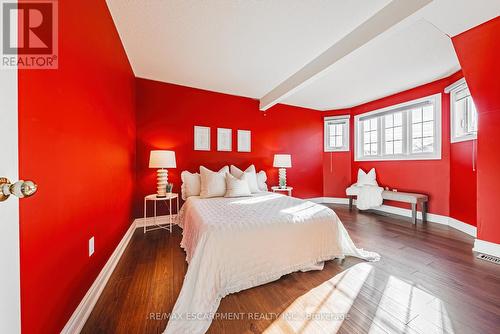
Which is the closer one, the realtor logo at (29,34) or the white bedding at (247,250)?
the realtor logo at (29,34)

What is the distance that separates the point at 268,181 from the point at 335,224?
7.86 ft

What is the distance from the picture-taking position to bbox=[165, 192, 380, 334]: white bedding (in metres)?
1.32

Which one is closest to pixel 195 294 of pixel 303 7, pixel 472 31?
pixel 303 7

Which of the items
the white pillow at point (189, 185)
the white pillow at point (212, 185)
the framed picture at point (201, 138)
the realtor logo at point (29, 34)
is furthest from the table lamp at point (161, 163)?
the realtor logo at point (29, 34)

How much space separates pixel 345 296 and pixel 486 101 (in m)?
2.68

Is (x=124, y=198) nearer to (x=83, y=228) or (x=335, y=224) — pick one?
(x=83, y=228)

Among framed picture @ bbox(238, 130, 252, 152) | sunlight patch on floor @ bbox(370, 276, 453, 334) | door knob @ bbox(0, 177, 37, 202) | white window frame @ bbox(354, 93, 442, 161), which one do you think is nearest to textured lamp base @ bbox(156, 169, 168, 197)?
framed picture @ bbox(238, 130, 252, 152)

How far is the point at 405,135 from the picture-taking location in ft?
12.6

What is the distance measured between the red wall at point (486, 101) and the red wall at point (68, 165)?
348 cm

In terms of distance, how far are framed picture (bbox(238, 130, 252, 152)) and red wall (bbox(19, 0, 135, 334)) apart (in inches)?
95.1

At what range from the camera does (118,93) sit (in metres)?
2.22

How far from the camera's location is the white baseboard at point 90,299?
44.3 inches

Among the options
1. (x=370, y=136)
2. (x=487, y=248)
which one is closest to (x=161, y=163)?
(x=487, y=248)

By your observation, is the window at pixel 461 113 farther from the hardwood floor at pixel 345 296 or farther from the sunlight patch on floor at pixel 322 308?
the sunlight patch on floor at pixel 322 308
